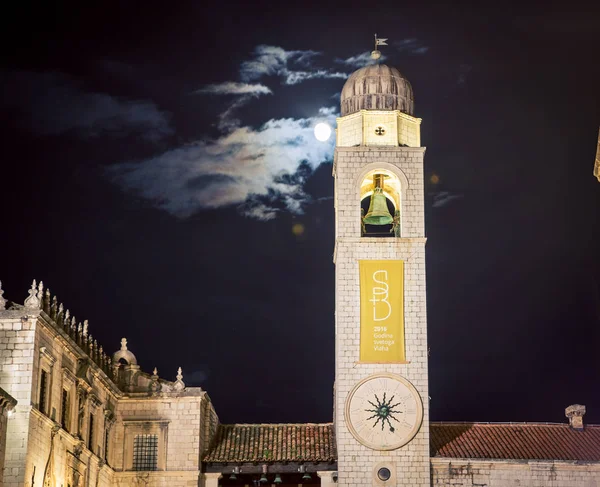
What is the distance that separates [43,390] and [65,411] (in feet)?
10.6

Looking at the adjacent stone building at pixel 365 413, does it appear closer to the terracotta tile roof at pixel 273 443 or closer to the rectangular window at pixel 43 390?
the terracotta tile roof at pixel 273 443

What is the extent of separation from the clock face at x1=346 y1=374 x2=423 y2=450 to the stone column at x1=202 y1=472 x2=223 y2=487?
6.60 metres

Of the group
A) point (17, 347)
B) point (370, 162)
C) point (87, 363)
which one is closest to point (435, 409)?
point (370, 162)

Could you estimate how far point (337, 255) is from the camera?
178ft

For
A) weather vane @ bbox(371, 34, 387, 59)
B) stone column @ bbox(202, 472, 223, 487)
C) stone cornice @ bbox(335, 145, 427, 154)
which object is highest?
weather vane @ bbox(371, 34, 387, 59)

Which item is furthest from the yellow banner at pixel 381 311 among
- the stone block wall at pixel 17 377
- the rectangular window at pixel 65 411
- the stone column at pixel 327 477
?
the stone block wall at pixel 17 377

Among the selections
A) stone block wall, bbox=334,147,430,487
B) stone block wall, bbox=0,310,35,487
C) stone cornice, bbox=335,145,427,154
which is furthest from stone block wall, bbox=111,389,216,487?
stone block wall, bbox=0,310,35,487

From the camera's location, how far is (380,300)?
53.7 meters

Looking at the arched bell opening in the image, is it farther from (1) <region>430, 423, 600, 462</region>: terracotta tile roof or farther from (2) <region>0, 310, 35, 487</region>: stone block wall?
(2) <region>0, 310, 35, 487</region>: stone block wall

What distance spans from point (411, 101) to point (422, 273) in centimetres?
901

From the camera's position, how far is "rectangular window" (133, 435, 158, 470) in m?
54.2

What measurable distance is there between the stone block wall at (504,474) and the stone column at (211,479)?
9.82 m

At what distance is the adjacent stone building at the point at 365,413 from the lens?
52.4 meters

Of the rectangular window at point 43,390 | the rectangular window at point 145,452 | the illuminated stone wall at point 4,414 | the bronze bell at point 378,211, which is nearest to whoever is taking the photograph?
the illuminated stone wall at point 4,414
